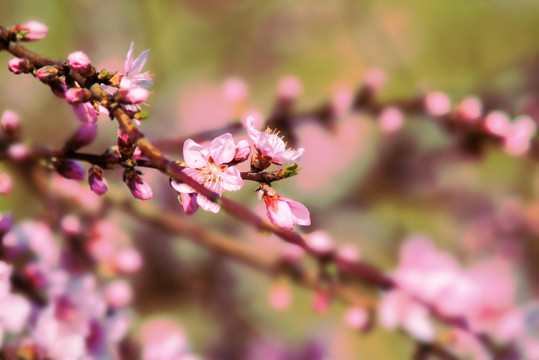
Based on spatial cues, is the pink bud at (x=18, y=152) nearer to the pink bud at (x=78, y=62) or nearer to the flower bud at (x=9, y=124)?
the flower bud at (x=9, y=124)

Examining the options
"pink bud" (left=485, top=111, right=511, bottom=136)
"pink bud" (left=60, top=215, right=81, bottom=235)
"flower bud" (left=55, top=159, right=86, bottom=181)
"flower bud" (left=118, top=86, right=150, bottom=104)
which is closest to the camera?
"flower bud" (left=118, top=86, right=150, bottom=104)

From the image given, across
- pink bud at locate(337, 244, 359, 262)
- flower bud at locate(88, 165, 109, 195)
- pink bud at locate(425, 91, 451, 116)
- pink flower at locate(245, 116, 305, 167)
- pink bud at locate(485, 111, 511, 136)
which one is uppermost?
A: pink bud at locate(485, 111, 511, 136)

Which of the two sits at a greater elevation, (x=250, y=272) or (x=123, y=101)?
(x=250, y=272)

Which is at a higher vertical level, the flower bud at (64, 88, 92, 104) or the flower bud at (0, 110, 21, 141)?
the flower bud at (0, 110, 21, 141)

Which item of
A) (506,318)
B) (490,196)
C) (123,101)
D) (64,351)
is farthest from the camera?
(490,196)

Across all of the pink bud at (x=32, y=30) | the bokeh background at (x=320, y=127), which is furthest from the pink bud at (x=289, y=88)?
the pink bud at (x=32, y=30)

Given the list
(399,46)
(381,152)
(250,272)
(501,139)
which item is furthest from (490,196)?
(250,272)

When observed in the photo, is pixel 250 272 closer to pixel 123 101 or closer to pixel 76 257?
pixel 76 257

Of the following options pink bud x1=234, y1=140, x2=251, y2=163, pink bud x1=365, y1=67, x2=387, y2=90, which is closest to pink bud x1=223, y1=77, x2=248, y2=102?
pink bud x1=365, y1=67, x2=387, y2=90

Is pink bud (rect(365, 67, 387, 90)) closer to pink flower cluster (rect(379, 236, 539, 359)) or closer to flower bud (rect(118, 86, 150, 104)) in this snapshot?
pink flower cluster (rect(379, 236, 539, 359))
